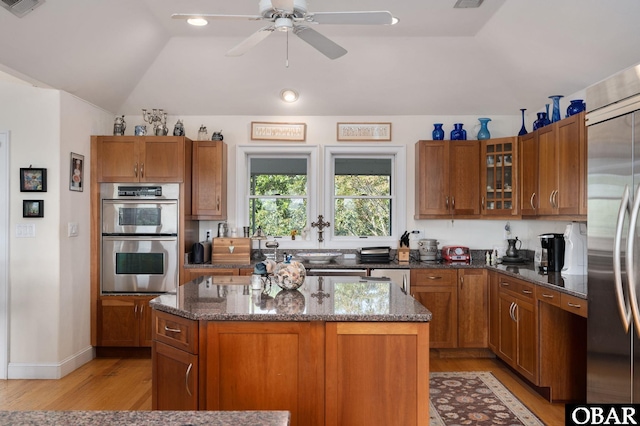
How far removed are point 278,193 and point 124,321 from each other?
2.07 m

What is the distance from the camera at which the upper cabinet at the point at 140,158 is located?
15.0 feet

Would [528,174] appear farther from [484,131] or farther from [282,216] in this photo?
[282,216]

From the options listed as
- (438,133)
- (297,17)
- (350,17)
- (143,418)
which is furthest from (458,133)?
(143,418)

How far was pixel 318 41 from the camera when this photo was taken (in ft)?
8.82

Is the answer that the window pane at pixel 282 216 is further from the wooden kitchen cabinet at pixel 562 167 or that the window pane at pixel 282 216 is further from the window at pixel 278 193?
the wooden kitchen cabinet at pixel 562 167

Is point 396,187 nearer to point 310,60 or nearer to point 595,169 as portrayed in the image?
point 310,60

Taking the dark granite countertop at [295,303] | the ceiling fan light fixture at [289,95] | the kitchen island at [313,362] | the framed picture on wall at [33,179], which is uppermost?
the ceiling fan light fixture at [289,95]

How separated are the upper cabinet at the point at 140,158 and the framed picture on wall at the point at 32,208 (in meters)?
0.68

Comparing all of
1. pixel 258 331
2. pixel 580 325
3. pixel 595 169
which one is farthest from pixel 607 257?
pixel 258 331

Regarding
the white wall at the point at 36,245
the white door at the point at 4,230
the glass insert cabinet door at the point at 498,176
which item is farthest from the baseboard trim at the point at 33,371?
the glass insert cabinet door at the point at 498,176

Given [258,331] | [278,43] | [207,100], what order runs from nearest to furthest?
[258,331] < [278,43] < [207,100]

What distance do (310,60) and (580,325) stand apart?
3.27 metres

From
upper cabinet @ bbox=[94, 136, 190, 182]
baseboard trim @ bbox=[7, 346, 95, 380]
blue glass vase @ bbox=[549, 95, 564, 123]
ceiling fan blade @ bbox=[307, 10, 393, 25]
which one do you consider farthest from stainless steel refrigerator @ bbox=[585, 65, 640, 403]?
baseboard trim @ bbox=[7, 346, 95, 380]

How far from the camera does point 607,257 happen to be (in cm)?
232
